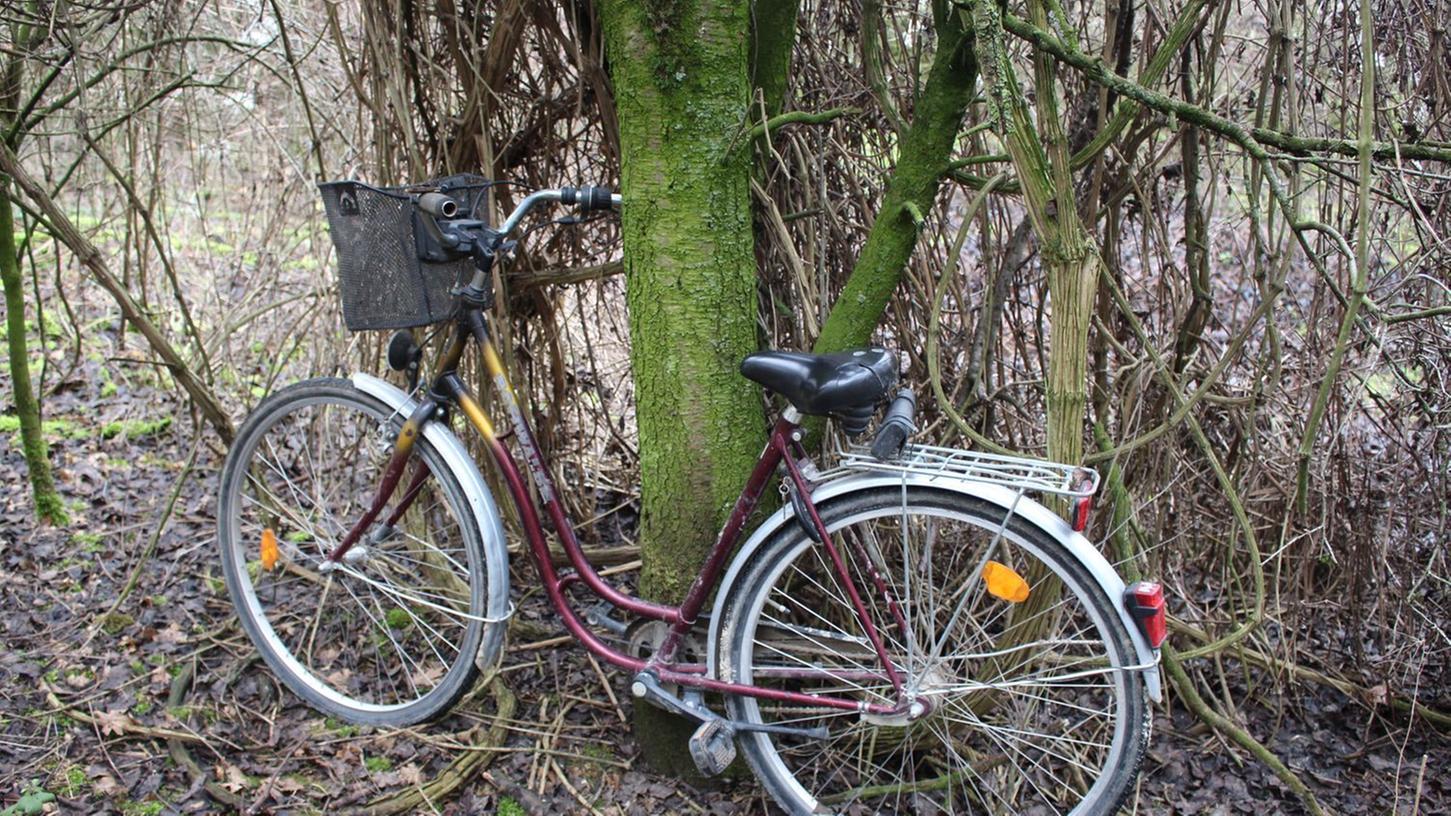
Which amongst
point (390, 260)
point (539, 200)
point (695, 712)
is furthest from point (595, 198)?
point (695, 712)

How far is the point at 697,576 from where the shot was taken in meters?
2.45

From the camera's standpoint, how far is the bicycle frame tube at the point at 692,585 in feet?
7.18

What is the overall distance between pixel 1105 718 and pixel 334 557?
209 centimetres

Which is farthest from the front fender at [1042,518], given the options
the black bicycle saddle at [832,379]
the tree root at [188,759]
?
the tree root at [188,759]

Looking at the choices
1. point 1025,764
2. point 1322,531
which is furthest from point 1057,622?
point 1322,531

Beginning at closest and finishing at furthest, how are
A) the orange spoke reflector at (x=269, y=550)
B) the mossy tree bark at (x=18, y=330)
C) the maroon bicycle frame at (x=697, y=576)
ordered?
the maroon bicycle frame at (x=697, y=576), the orange spoke reflector at (x=269, y=550), the mossy tree bark at (x=18, y=330)

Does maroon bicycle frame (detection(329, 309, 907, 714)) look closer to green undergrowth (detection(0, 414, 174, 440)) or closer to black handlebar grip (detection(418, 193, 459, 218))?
black handlebar grip (detection(418, 193, 459, 218))

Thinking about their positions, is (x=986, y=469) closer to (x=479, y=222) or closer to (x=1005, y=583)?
(x=1005, y=583)

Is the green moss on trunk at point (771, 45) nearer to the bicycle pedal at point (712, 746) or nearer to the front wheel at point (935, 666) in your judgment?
the front wheel at point (935, 666)

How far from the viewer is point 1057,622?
2.30 meters

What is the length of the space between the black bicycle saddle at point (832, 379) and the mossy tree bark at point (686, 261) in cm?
23

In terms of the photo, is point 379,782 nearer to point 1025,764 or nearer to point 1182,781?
point 1025,764

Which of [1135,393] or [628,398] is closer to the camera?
[1135,393]

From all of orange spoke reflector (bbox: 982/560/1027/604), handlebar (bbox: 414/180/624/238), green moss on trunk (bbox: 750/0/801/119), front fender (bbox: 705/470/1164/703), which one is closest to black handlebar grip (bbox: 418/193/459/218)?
handlebar (bbox: 414/180/624/238)
